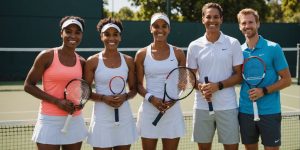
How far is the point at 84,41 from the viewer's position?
1342 cm

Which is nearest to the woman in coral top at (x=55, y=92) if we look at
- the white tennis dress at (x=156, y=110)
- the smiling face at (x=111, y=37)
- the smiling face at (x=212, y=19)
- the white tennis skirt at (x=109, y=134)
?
the white tennis skirt at (x=109, y=134)

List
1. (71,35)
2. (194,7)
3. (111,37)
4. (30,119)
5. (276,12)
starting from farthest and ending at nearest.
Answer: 1. (276,12)
2. (194,7)
3. (30,119)
4. (111,37)
5. (71,35)

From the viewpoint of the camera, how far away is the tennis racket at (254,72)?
318 centimetres

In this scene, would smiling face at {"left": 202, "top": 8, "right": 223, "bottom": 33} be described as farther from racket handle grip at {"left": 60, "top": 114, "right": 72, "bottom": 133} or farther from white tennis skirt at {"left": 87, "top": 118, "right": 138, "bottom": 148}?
racket handle grip at {"left": 60, "top": 114, "right": 72, "bottom": 133}

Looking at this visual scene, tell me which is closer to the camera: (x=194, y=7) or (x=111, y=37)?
(x=111, y=37)

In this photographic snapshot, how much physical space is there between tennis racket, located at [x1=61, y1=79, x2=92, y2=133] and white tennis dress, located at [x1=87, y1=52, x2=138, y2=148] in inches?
4.8

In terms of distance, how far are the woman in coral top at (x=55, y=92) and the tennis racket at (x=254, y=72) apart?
1387 millimetres

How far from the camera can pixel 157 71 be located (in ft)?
10.3

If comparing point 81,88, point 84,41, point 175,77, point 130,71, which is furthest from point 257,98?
point 84,41

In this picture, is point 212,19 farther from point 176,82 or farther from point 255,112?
point 255,112

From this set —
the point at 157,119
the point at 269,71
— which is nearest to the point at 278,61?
the point at 269,71

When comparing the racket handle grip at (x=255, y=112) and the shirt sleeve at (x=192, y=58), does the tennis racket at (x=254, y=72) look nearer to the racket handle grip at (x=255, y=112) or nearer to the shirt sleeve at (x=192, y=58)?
the racket handle grip at (x=255, y=112)

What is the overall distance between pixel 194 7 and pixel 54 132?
717 inches

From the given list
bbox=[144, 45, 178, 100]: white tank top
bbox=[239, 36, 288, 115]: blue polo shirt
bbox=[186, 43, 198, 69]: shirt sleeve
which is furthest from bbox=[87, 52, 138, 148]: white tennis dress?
bbox=[239, 36, 288, 115]: blue polo shirt
